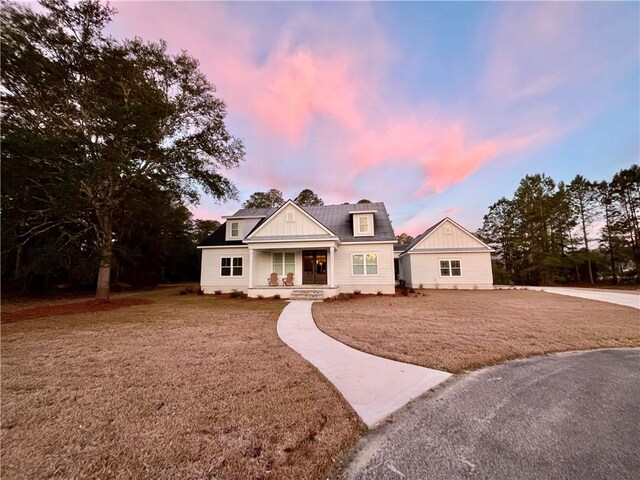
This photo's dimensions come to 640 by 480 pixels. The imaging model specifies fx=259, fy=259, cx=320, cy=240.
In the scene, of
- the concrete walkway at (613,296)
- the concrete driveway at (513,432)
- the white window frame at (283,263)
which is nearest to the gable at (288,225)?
the white window frame at (283,263)

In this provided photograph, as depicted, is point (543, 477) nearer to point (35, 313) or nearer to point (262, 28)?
point (262, 28)

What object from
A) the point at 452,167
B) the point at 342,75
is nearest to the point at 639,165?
the point at 452,167

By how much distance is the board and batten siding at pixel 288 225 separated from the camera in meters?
15.9

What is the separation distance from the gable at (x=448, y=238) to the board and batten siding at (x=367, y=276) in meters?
6.35

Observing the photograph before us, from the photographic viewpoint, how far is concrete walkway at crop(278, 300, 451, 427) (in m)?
3.24

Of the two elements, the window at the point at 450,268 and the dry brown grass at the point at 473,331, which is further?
the window at the point at 450,268

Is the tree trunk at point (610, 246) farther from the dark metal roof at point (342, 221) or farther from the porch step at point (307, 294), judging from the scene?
the porch step at point (307, 294)

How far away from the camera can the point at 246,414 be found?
2.96 meters

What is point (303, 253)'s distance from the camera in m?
17.3

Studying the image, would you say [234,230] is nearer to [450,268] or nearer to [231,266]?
[231,266]

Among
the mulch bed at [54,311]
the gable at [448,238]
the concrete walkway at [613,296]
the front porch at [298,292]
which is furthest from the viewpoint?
the gable at [448,238]

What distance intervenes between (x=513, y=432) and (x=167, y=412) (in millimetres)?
3815

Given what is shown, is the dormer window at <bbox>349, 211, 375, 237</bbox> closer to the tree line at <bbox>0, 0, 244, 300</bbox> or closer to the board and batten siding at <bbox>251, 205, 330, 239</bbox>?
the board and batten siding at <bbox>251, 205, 330, 239</bbox>

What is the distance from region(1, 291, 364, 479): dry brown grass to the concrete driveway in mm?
537
